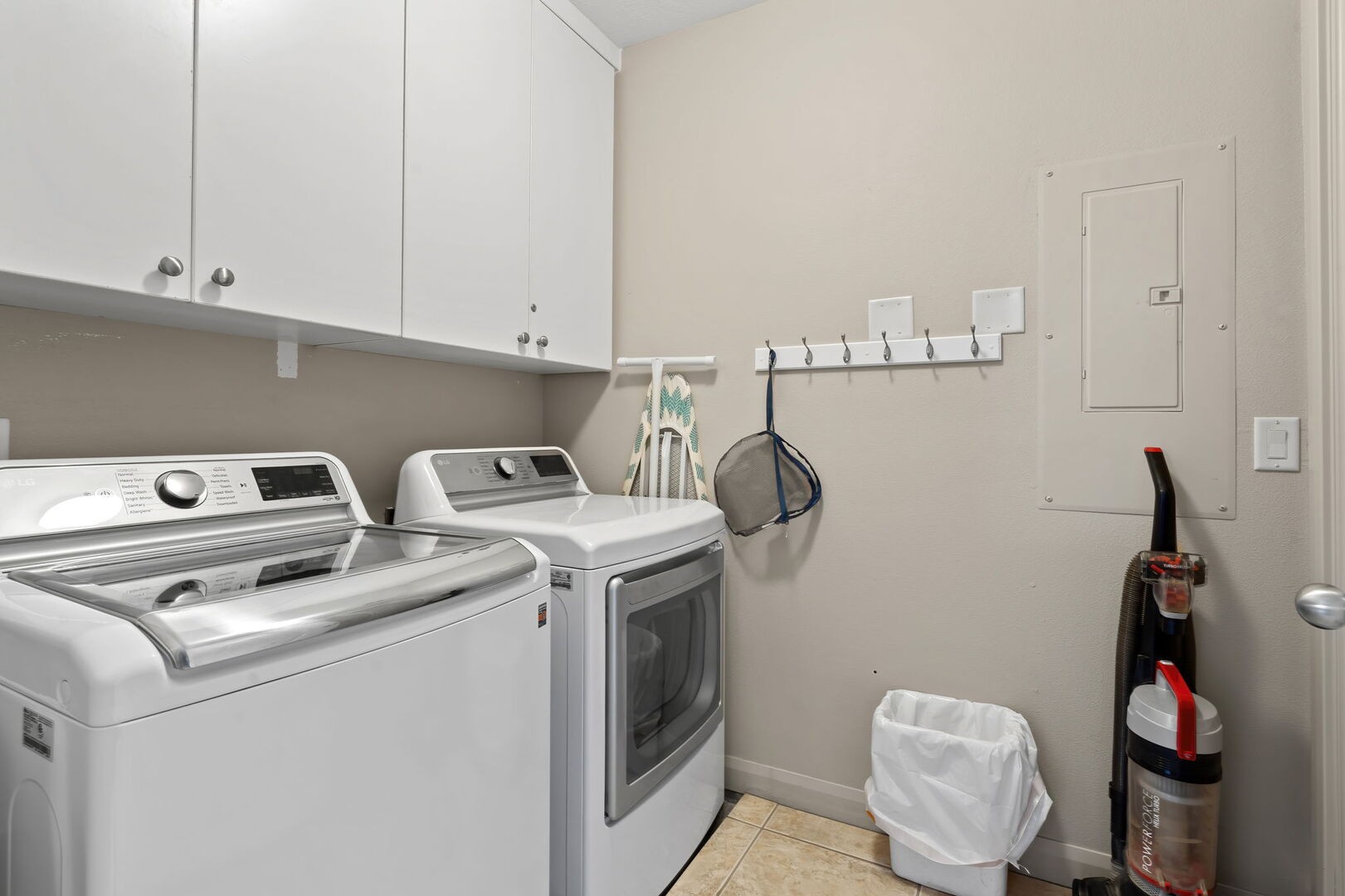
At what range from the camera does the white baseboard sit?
1663 mm

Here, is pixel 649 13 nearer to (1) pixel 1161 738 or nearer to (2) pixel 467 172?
(2) pixel 467 172

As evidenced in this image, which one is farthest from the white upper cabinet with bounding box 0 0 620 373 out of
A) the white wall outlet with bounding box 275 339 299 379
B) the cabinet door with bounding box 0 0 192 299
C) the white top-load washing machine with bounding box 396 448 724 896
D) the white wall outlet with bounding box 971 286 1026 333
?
the white wall outlet with bounding box 971 286 1026 333

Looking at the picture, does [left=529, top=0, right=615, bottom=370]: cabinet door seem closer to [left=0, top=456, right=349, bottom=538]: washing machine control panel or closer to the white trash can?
[left=0, top=456, right=349, bottom=538]: washing machine control panel

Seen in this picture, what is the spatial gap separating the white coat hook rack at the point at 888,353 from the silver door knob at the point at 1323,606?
1.08 meters

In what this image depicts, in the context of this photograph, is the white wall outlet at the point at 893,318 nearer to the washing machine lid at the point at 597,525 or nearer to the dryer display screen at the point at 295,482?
the washing machine lid at the point at 597,525

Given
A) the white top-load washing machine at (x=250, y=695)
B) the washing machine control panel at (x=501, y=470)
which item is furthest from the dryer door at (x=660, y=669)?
the washing machine control panel at (x=501, y=470)

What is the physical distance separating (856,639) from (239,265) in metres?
1.81

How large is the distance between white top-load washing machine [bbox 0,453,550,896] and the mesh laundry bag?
95 centimetres

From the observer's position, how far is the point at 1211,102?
155cm

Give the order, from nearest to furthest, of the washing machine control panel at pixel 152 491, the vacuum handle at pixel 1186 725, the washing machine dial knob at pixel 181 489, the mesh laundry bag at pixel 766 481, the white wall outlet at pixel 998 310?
the washing machine control panel at pixel 152 491 < the washing machine dial knob at pixel 181 489 < the vacuum handle at pixel 1186 725 < the white wall outlet at pixel 998 310 < the mesh laundry bag at pixel 766 481

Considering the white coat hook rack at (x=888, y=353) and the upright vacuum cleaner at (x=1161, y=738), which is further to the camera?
the white coat hook rack at (x=888, y=353)

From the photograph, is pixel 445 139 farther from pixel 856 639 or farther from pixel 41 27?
pixel 856 639

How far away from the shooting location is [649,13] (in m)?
2.16

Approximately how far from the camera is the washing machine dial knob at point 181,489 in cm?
122
